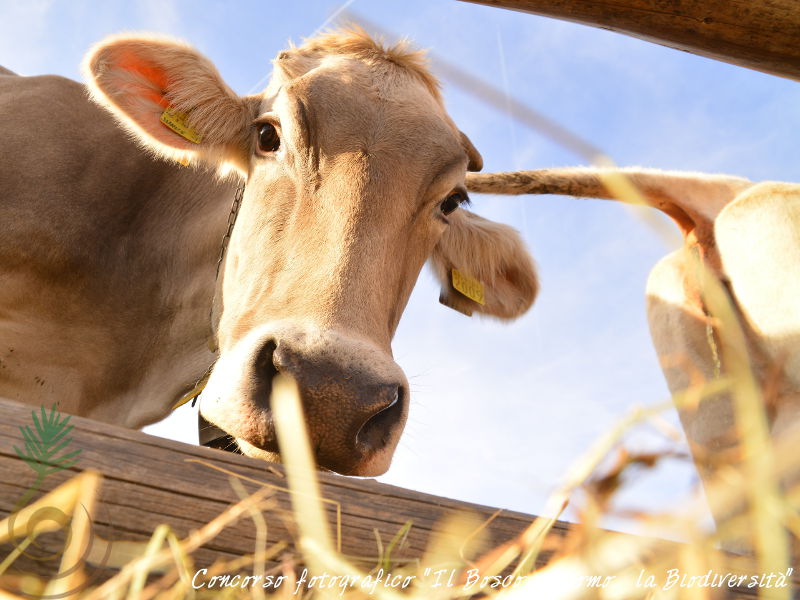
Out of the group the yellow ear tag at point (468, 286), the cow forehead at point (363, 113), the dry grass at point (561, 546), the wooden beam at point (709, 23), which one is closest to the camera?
the dry grass at point (561, 546)

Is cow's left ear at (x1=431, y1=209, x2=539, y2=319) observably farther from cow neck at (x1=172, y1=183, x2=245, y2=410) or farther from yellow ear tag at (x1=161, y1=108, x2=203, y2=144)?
yellow ear tag at (x1=161, y1=108, x2=203, y2=144)

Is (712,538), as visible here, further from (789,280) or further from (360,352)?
(789,280)

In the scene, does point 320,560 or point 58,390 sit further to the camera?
point 58,390

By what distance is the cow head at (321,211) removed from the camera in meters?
Answer: 2.10

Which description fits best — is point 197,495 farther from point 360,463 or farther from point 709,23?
point 709,23

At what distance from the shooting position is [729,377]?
0.61 meters

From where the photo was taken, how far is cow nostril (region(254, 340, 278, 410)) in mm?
2111

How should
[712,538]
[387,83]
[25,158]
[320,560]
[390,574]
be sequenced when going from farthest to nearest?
[25,158] < [387,83] < [390,574] < [320,560] < [712,538]

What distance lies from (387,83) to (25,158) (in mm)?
1715

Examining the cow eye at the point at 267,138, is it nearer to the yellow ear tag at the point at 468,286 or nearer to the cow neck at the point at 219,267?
the cow neck at the point at 219,267

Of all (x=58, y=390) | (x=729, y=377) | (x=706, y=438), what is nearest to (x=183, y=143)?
(x=58, y=390)

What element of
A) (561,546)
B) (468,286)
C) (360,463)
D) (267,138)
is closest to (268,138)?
(267,138)

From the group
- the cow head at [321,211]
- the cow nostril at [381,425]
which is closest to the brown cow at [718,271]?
the cow head at [321,211]

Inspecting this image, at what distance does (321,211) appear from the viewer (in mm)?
2672
